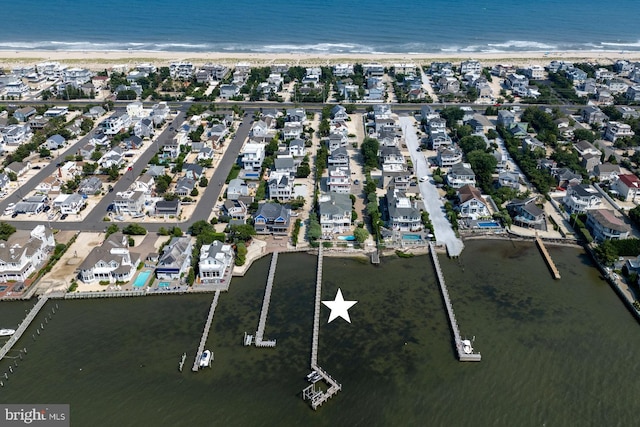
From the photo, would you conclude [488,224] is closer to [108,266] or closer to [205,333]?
[205,333]

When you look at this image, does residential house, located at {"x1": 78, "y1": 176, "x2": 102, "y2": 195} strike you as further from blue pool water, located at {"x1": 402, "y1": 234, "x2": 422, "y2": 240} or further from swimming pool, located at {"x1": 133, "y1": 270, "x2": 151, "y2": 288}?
blue pool water, located at {"x1": 402, "y1": 234, "x2": 422, "y2": 240}

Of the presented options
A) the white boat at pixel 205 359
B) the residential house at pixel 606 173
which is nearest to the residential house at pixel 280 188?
the white boat at pixel 205 359

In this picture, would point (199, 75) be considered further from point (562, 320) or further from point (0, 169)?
point (562, 320)

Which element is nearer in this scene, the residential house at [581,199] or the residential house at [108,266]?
the residential house at [108,266]

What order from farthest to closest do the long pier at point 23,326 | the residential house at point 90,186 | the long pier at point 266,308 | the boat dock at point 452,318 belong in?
the residential house at point 90,186, the long pier at point 266,308, the long pier at point 23,326, the boat dock at point 452,318

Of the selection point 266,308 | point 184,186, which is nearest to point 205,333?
point 266,308

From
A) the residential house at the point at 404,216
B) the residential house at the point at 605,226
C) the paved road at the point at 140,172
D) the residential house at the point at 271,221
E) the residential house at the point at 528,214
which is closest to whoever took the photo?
the residential house at the point at 605,226

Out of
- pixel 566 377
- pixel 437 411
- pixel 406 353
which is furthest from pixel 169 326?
pixel 566 377

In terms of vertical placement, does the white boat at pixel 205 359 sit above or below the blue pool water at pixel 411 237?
below

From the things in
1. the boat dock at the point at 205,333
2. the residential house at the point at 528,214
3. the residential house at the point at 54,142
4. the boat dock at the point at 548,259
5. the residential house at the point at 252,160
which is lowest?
the boat dock at the point at 205,333

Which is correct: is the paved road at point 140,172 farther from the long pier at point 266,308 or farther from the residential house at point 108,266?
the long pier at point 266,308
